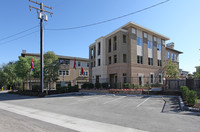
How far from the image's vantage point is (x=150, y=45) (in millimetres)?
30219

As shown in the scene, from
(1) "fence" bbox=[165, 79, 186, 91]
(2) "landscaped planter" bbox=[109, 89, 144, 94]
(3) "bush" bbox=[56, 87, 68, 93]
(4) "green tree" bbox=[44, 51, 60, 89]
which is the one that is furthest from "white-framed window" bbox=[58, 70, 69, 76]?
(1) "fence" bbox=[165, 79, 186, 91]

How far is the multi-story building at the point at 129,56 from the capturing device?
25.5 metres

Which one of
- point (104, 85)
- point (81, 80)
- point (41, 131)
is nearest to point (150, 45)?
point (104, 85)

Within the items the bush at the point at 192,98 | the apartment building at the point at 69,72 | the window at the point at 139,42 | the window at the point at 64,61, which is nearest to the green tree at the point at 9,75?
the apartment building at the point at 69,72

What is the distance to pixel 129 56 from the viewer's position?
2586 cm

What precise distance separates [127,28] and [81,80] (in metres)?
25.0

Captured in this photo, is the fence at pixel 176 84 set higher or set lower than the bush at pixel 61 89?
higher

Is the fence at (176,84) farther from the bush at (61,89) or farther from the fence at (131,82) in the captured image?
the bush at (61,89)

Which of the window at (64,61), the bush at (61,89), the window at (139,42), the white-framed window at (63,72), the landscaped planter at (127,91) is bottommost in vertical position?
the bush at (61,89)

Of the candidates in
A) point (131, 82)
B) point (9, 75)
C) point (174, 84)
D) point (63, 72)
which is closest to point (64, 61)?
point (63, 72)

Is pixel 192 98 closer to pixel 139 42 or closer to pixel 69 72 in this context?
pixel 139 42

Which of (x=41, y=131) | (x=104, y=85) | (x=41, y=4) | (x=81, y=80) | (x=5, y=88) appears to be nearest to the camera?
(x=41, y=131)

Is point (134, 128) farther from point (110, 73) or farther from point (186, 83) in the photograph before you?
point (110, 73)

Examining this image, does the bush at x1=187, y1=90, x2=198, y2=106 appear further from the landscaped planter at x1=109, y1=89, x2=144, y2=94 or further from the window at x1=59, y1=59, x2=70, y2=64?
the window at x1=59, y1=59, x2=70, y2=64
